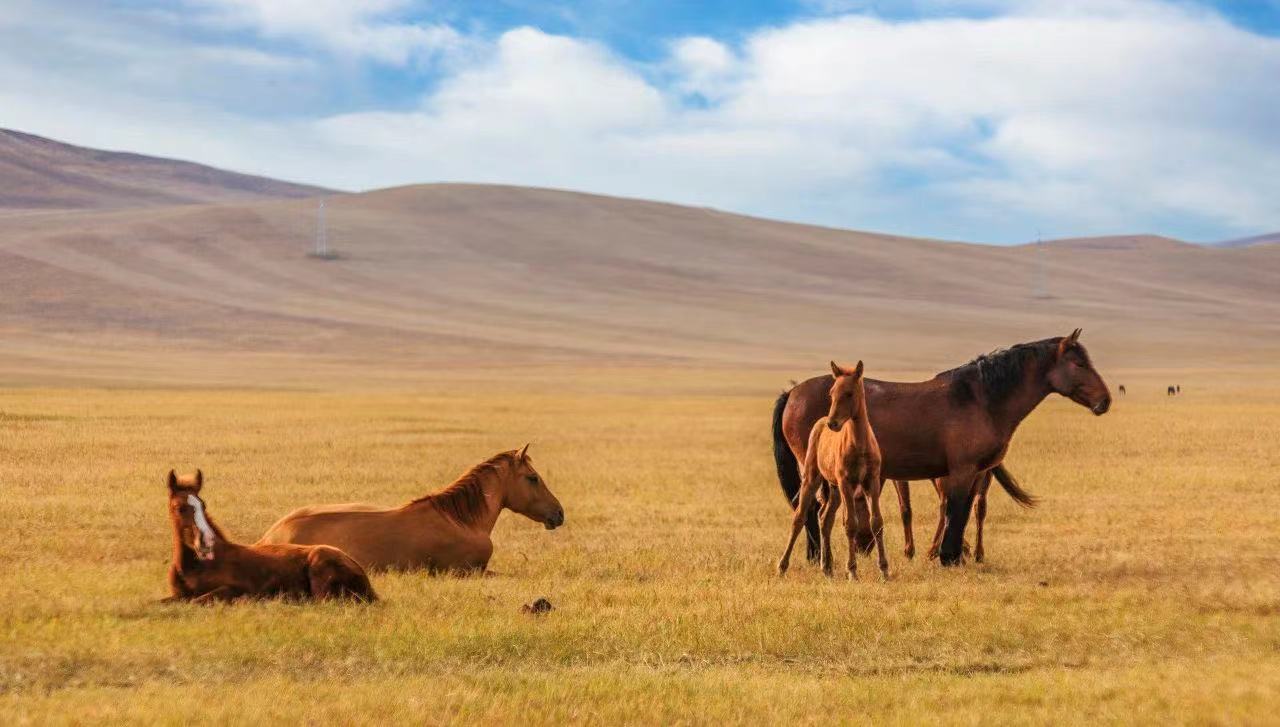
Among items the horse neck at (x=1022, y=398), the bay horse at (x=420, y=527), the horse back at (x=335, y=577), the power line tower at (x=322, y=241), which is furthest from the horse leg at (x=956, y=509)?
the power line tower at (x=322, y=241)

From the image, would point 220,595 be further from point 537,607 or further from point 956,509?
point 956,509

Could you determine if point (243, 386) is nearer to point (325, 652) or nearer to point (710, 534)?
point (710, 534)

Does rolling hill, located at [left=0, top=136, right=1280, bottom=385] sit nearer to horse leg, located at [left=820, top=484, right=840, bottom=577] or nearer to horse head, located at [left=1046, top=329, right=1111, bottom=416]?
horse head, located at [left=1046, top=329, right=1111, bottom=416]

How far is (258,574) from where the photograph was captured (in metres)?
9.88

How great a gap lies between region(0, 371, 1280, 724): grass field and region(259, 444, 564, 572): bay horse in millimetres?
401

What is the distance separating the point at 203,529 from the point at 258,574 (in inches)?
25.4

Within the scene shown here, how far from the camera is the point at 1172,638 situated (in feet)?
31.9

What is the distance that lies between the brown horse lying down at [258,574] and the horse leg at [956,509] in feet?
19.2

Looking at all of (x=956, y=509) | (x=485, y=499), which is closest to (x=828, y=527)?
(x=956, y=509)

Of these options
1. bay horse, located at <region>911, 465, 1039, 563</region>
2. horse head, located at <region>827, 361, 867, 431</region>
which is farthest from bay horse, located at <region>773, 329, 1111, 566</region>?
horse head, located at <region>827, 361, 867, 431</region>

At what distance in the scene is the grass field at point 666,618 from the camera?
7598mm

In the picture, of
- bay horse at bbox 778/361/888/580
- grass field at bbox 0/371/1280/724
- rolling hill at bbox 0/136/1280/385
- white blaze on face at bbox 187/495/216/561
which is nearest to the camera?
grass field at bbox 0/371/1280/724

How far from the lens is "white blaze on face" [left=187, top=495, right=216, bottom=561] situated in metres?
9.26

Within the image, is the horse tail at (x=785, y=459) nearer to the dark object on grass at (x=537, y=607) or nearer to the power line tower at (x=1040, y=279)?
the dark object on grass at (x=537, y=607)
